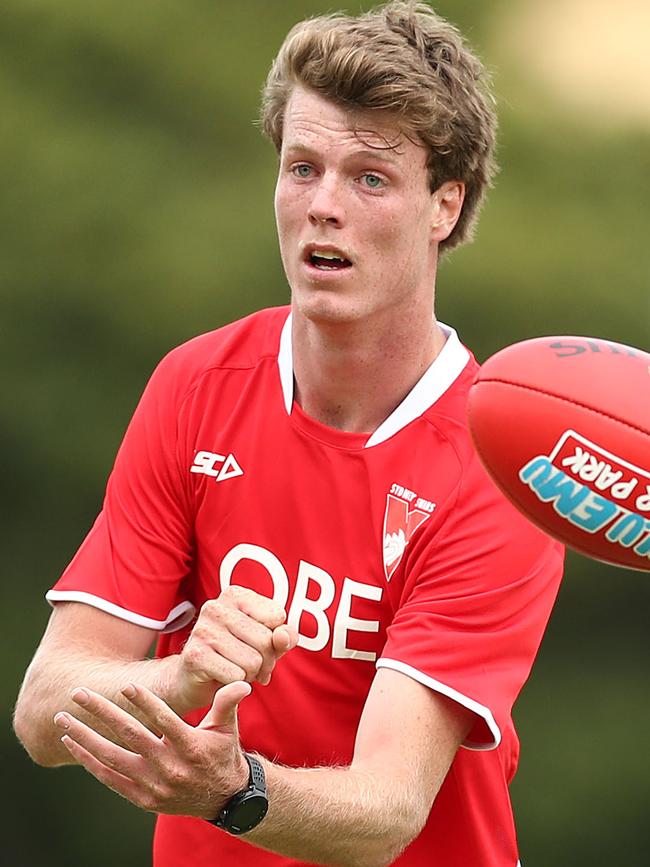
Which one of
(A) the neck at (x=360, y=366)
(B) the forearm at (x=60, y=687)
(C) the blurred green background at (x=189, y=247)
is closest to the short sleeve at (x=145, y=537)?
(B) the forearm at (x=60, y=687)

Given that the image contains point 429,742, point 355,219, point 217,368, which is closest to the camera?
point 429,742

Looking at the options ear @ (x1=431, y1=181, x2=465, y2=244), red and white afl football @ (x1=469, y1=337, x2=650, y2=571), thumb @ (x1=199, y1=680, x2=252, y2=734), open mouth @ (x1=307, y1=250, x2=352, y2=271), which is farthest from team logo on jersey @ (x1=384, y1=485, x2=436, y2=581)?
thumb @ (x1=199, y1=680, x2=252, y2=734)

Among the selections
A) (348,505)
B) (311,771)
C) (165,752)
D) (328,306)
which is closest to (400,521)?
(348,505)

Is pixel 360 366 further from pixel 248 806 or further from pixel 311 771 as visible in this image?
pixel 248 806

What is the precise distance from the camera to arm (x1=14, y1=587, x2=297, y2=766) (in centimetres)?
186

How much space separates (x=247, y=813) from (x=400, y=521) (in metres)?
0.61

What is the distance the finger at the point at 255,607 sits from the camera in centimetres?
187

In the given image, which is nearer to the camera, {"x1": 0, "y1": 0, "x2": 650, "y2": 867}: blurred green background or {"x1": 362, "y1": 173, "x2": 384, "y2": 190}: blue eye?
{"x1": 362, "y1": 173, "x2": 384, "y2": 190}: blue eye

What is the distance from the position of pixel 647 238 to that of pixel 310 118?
6.97 ft

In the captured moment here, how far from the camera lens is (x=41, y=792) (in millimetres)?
4234

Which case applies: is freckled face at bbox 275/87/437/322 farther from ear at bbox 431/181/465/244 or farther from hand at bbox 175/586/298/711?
hand at bbox 175/586/298/711

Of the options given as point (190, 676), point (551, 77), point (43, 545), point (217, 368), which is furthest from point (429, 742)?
point (551, 77)

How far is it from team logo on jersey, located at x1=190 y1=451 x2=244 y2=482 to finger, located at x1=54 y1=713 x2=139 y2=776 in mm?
663

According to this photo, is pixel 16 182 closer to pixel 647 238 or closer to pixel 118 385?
pixel 118 385
